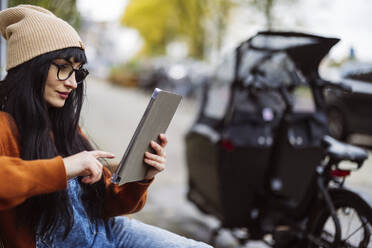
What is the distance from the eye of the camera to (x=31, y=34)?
153 cm

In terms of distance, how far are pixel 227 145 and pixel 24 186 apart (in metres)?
2.55

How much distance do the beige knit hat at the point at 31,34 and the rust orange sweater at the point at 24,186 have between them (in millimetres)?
230

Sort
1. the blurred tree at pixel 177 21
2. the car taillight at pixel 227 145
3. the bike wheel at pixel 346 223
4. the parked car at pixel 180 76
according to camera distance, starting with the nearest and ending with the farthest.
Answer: the bike wheel at pixel 346 223 → the car taillight at pixel 227 145 → the parked car at pixel 180 76 → the blurred tree at pixel 177 21

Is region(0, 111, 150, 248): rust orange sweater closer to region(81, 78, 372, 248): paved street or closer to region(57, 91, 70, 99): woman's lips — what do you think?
region(57, 91, 70, 99): woman's lips

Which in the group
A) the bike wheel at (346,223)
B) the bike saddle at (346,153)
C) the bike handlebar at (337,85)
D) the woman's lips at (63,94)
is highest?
the bike handlebar at (337,85)

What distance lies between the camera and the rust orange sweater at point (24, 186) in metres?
1.32

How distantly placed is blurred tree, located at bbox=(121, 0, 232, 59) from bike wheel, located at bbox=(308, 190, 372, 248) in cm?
1299

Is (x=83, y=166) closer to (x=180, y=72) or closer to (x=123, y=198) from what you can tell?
(x=123, y=198)

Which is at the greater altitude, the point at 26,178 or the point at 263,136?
the point at 26,178

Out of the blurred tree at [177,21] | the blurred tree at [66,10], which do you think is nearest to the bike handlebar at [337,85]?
the blurred tree at [66,10]

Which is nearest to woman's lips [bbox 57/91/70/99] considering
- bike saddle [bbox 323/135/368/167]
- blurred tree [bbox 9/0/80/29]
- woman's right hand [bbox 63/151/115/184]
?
woman's right hand [bbox 63/151/115/184]

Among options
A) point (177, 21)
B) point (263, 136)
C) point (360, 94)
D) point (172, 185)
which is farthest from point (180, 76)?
point (360, 94)

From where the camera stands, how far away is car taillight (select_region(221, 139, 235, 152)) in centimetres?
371

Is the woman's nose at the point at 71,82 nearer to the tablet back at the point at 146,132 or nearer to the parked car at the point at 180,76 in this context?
the tablet back at the point at 146,132
